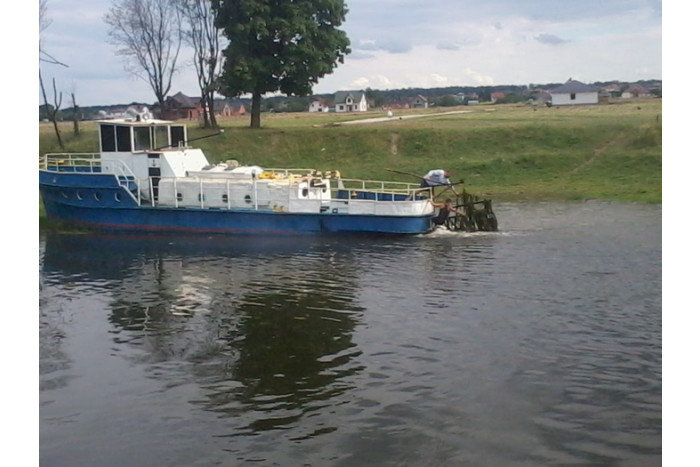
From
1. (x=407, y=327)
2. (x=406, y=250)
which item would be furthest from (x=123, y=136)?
(x=407, y=327)

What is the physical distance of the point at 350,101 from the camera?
334ft

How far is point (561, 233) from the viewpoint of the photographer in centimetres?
2477

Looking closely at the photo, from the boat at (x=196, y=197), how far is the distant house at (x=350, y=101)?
7303cm

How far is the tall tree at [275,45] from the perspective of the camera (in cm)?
4562

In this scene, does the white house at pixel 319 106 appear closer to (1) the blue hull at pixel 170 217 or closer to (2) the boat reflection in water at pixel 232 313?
(1) the blue hull at pixel 170 217

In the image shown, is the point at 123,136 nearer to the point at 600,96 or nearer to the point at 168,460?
the point at 168,460

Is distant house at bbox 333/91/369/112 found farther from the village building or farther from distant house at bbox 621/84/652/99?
distant house at bbox 621/84/652/99

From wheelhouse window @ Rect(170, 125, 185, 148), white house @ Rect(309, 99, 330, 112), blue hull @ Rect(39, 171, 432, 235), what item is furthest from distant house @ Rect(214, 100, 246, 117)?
blue hull @ Rect(39, 171, 432, 235)

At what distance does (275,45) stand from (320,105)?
5821 centimetres

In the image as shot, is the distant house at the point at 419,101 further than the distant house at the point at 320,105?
Yes

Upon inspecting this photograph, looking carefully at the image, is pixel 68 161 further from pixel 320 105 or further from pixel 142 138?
pixel 320 105

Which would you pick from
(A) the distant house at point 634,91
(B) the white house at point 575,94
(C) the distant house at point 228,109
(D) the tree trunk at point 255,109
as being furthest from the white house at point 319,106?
(D) the tree trunk at point 255,109

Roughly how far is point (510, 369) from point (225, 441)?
4.87m

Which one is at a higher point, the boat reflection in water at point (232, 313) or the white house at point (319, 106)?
the white house at point (319, 106)
